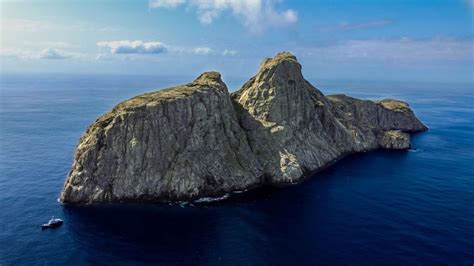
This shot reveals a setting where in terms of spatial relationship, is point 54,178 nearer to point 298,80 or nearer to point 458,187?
point 298,80

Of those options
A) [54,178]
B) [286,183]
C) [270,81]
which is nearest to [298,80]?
[270,81]

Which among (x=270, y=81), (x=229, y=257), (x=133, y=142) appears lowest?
(x=229, y=257)

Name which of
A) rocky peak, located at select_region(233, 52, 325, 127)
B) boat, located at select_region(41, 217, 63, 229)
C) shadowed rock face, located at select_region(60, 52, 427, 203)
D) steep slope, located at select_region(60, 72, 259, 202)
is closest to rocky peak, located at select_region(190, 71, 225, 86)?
shadowed rock face, located at select_region(60, 52, 427, 203)

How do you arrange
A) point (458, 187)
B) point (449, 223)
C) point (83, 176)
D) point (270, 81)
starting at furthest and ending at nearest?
point (270, 81) < point (458, 187) < point (83, 176) < point (449, 223)

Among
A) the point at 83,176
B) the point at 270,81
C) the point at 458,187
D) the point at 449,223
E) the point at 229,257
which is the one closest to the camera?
the point at 229,257

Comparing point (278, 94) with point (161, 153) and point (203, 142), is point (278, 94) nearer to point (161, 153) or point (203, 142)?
point (203, 142)

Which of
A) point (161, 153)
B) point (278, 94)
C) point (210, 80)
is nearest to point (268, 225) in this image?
point (161, 153)

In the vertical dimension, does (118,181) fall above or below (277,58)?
below

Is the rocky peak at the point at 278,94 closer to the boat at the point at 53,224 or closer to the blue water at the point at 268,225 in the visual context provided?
the blue water at the point at 268,225

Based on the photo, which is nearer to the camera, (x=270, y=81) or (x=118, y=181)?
(x=118, y=181)
